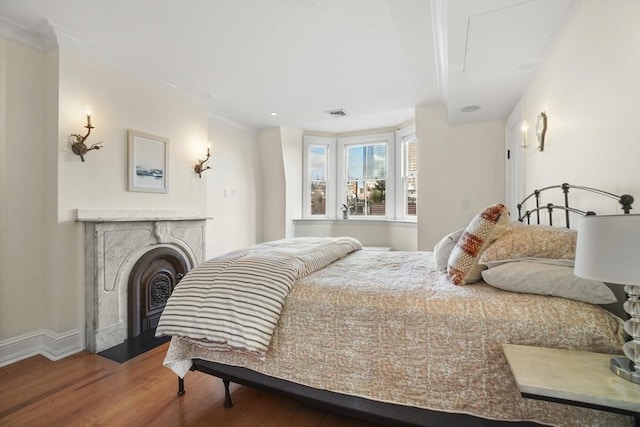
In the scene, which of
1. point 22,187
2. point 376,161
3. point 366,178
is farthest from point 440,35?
point 22,187

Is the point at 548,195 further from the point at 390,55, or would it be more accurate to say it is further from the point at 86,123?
the point at 86,123

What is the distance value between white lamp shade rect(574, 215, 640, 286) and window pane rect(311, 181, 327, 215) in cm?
442

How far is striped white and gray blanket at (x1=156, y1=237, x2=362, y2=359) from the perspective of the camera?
1.41 metres

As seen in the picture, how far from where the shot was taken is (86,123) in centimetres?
250

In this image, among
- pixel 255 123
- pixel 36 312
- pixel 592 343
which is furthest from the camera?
pixel 255 123

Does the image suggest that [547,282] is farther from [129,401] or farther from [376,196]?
[376,196]

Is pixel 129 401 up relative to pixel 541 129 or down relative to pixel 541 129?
down

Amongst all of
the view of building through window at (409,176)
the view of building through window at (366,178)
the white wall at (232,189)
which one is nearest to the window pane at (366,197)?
the view of building through window at (366,178)

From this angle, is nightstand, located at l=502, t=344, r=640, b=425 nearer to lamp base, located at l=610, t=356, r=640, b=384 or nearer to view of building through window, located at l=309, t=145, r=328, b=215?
lamp base, located at l=610, t=356, r=640, b=384

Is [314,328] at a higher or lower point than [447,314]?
lower

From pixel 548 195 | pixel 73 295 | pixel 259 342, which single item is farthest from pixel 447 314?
pixel 73 295

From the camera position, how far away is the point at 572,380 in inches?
33.5

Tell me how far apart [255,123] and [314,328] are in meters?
3.85

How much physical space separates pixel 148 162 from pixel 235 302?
223 cm
